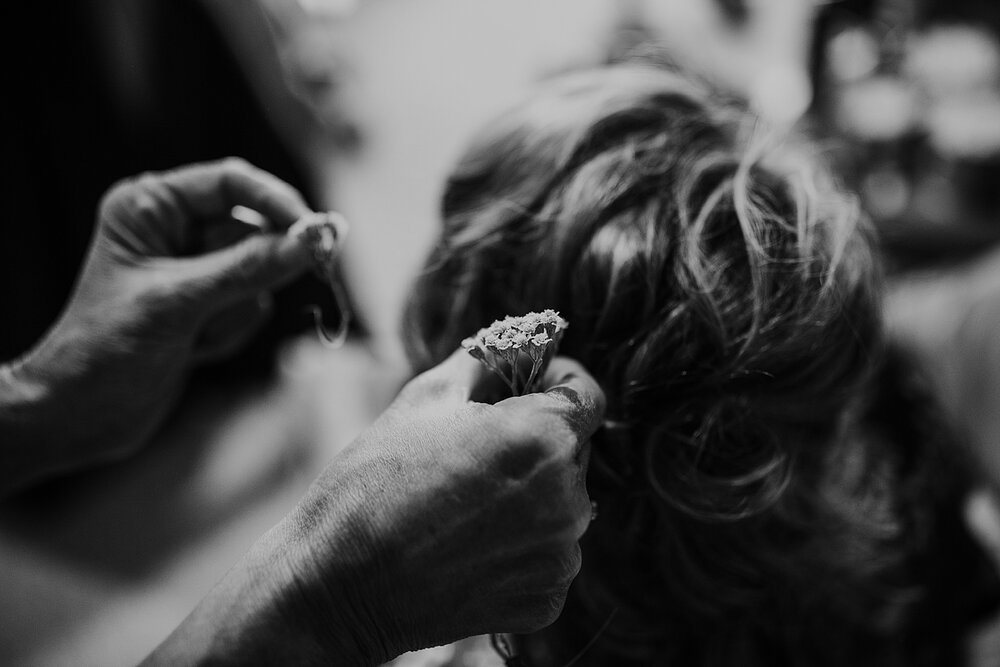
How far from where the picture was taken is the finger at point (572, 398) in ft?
1.14

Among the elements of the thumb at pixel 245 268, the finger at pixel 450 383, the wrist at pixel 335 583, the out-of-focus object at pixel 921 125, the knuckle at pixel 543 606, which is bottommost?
the out-of-focus object at pixel 921 125

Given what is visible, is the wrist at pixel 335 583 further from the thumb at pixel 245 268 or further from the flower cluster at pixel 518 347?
the thumb at pixel 245 268

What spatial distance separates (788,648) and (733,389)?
1.11ft

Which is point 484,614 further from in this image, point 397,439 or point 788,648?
point 788,648

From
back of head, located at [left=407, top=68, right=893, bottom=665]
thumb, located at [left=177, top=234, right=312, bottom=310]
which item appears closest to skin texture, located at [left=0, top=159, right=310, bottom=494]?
thumb, located at [left=177, top=234, right=312, bottom=310]

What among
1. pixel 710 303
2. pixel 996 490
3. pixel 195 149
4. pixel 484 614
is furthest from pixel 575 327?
pixel 195 149

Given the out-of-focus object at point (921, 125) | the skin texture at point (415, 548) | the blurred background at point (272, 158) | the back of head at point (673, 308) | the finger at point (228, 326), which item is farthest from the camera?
the out-of-focus object at point (921, 125)

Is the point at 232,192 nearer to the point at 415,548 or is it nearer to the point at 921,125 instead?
the point at 415,548

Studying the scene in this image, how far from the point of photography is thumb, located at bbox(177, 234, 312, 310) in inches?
20.6

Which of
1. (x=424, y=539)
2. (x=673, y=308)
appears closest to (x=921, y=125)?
(x=673, y=308)

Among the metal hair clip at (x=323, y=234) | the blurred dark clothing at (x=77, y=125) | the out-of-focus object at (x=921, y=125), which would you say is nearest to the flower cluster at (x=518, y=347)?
the metal hair clip at (x=323, y=234)

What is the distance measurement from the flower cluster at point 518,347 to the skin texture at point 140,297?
22 centimetres

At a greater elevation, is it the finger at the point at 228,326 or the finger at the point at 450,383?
the finger at the point at 450,383

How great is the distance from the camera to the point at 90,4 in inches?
35.8
